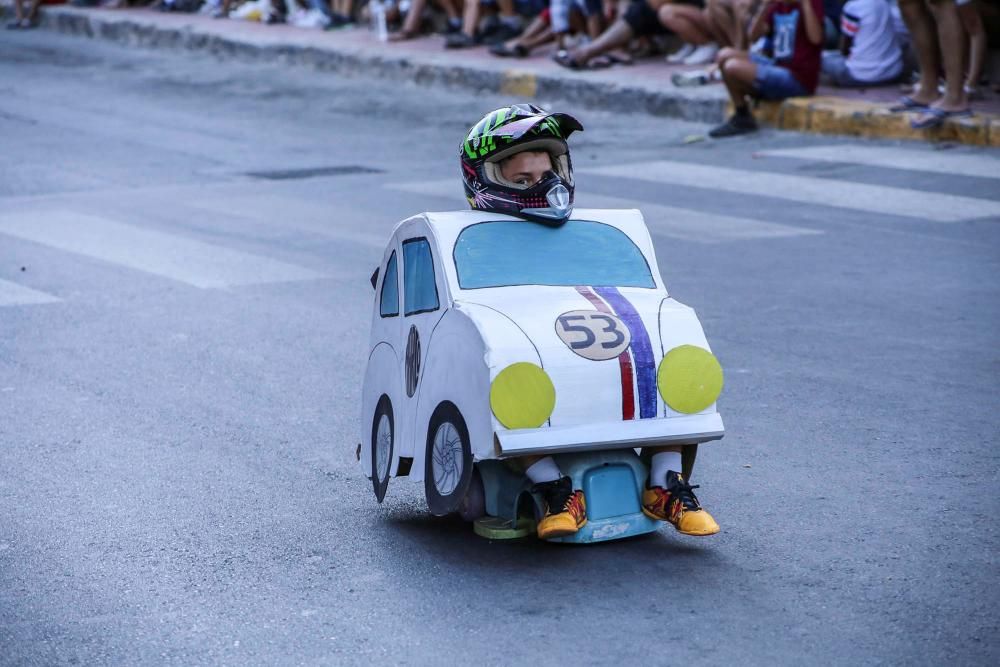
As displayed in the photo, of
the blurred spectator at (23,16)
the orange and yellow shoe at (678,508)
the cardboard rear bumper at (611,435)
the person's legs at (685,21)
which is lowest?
the blurred spectator at (23,16)

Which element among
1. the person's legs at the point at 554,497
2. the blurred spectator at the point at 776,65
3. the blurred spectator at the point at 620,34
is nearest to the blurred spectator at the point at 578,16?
the blurred spectator at the point at 620,34

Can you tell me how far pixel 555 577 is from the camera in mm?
3912

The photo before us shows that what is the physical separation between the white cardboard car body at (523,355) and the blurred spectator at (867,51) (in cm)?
1014

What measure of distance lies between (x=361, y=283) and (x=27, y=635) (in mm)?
4419

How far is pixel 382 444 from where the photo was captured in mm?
4523

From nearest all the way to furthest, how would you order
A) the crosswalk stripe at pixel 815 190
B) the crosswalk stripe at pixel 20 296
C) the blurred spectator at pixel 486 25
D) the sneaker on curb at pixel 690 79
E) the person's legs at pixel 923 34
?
the crosswalk stripe at pixel 20 296 < the crosswalk stripe at pixel 815 190 < the person's legs at pixel 923 34 < the sneaker on curb at pixel 690 79 < the blurred spectator at pixel 486 25

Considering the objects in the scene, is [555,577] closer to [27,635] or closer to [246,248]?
[27,635]

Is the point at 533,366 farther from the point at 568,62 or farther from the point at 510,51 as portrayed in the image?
the point at 510,51

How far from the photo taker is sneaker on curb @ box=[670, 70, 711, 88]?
15.3m

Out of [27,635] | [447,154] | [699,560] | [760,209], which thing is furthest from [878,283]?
[447,154]

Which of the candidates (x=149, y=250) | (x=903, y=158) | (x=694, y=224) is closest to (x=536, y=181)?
(x=149, y=250)

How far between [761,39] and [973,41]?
2.72m

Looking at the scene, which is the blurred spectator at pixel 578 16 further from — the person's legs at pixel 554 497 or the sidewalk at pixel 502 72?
the person's legs at pixel 554 497

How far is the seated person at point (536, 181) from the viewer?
403 centimetres
